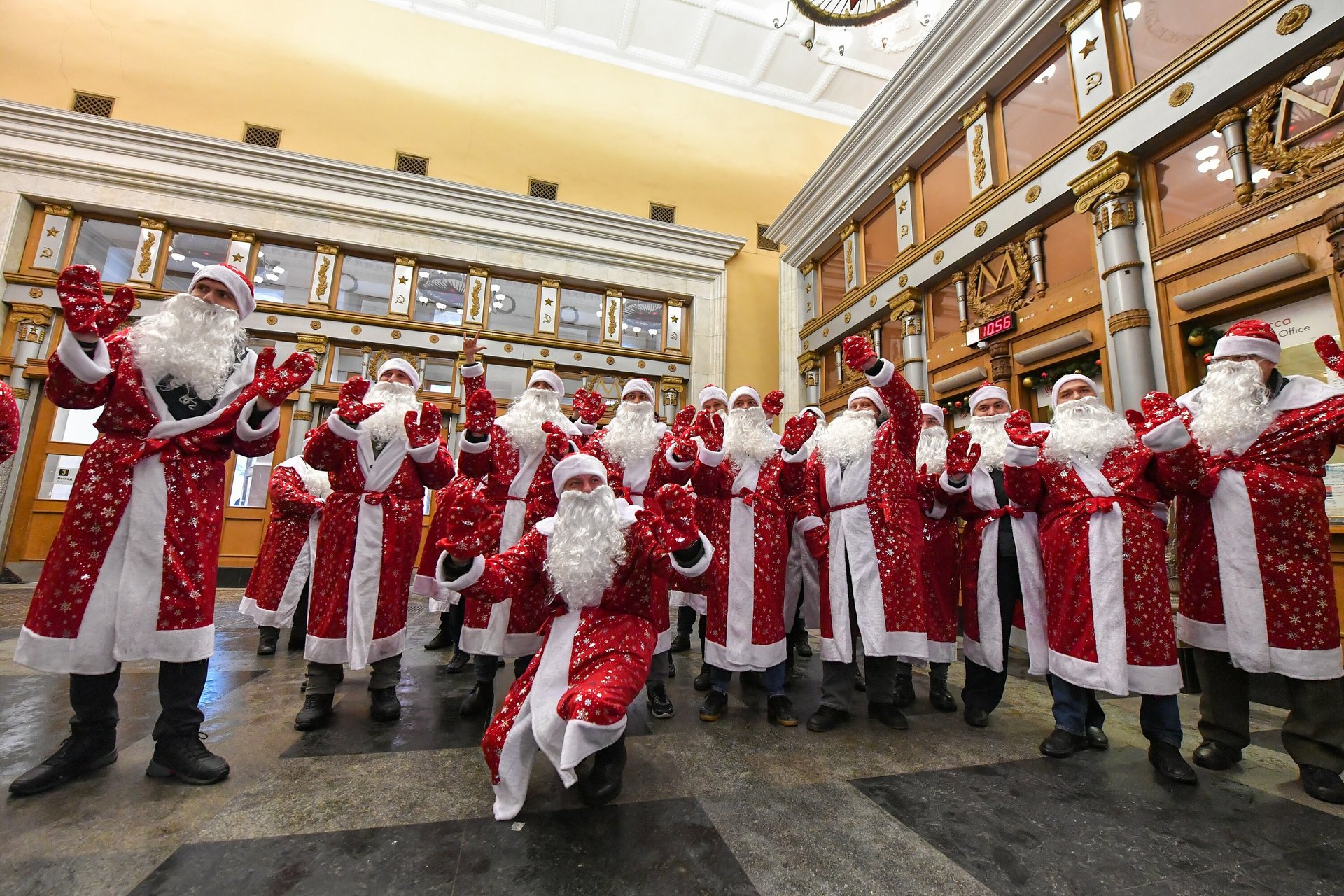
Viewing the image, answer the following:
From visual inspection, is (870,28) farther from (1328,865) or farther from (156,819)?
(156,819)

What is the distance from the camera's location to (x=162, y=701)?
2.01 metres

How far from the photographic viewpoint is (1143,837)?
68.9 inches

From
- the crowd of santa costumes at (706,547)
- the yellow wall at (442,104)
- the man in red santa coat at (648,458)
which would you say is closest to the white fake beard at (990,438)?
the crowd of santa costumes at (706,547)

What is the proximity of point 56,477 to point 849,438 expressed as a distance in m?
10.5

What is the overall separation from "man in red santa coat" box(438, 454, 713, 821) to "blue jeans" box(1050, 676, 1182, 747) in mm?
1835

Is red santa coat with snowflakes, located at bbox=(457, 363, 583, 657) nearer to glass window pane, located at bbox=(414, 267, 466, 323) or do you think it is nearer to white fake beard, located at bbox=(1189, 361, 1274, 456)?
white fake beard, located at bbox=(1189, 361, 1274, 456)

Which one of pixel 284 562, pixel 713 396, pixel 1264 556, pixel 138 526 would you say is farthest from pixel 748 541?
pixel 284 562

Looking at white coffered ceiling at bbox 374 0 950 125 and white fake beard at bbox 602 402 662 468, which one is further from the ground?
white coffered ceiling at bbox 374 0 950 125

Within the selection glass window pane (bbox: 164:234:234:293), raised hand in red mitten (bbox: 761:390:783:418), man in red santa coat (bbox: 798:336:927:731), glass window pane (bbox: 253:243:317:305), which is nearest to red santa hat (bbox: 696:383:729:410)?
raised hand in red mitten (bbox: 761:390:783:418)

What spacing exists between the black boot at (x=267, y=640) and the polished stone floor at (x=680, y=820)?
125 centimetres

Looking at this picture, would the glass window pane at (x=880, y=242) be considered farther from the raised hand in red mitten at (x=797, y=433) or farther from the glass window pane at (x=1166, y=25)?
the raised hand in red mitten at (x=797, y=433)

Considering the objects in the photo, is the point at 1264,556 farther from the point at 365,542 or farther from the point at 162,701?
the point at 162,701

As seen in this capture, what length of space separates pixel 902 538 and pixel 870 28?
33.2 ft

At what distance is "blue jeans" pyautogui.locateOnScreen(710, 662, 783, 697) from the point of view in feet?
9.38
